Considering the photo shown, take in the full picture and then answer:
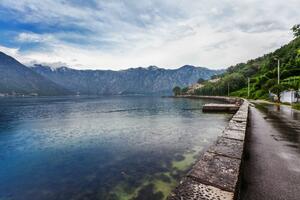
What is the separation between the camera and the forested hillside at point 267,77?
43638 mm

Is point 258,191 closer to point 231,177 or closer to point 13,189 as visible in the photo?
point 231,177

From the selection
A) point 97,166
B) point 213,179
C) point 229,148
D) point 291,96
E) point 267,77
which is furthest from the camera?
point 267,77

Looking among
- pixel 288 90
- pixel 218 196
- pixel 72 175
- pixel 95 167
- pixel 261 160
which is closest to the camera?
pixel 218 196

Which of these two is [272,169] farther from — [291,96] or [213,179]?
[291,96]

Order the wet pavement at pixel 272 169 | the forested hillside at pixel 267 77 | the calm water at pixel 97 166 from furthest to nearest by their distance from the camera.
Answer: the forested hillside at pixel 267 77 → the calm water at pixel 97 166 → the wet pavement at pixel 272 169

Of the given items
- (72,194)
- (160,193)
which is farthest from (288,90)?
(72,194)

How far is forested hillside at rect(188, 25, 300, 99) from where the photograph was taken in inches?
1718

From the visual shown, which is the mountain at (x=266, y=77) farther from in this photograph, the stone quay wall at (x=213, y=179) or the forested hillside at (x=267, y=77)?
the stone quay wall at (x=213, y=179)

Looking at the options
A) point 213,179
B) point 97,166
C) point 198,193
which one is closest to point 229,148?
point 213,179

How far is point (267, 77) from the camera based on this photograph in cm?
6400

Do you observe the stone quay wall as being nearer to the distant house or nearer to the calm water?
the calm water

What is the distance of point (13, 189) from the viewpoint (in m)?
8.20

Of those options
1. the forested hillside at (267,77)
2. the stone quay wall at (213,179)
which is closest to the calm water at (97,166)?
the stone quay wall at (213,179)

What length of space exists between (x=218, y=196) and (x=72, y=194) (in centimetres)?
639
